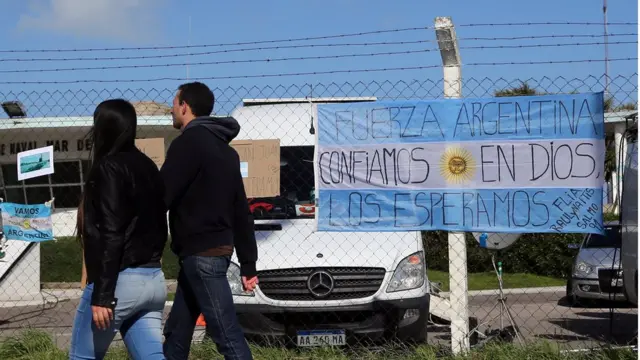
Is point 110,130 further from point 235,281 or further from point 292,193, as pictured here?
point 292,193

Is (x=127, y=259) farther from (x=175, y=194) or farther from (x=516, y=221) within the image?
(x=516, y=221)

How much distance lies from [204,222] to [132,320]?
2.39ft

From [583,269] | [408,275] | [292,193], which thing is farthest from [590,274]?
[408,275]

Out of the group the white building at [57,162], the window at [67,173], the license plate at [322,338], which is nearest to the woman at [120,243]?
the license plate at [322,338]

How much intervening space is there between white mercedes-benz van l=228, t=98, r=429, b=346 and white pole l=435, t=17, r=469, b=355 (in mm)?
433

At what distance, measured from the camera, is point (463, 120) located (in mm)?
6680

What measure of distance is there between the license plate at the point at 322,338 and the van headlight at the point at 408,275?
0.56m

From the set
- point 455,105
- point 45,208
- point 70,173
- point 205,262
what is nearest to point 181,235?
point 205,262

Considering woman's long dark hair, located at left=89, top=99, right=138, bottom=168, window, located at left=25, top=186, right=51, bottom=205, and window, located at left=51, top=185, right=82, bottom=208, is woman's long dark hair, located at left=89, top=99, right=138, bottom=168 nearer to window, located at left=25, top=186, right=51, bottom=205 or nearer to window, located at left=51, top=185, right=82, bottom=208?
window, located at left=51, top=185, right=82, bottom=208

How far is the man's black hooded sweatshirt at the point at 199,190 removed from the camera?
501 cm

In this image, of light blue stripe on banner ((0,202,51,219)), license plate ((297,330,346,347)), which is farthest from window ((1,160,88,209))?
license plate ((297,330,346,347))

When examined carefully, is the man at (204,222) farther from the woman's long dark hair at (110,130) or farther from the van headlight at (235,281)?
the van headlight at (235,281)

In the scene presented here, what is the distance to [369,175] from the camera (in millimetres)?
6887

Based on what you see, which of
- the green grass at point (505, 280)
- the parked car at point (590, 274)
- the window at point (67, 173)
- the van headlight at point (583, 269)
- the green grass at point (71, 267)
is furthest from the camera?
the window at point (67, 173)
